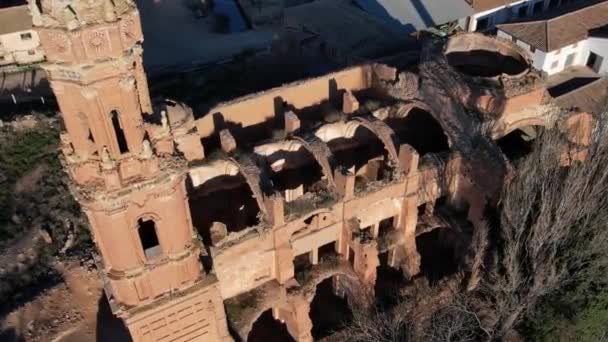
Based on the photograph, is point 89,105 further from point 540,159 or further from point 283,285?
point 540,159

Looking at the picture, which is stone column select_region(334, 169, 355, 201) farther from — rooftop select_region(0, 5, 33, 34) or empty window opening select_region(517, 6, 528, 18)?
rooftop select_region(0, 5, 33, 34)

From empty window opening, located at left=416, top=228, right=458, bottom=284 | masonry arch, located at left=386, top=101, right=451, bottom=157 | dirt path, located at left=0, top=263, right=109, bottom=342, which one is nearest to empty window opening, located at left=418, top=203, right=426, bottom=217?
empty window opening, located at left=416, top=228, right=458, bottom=284

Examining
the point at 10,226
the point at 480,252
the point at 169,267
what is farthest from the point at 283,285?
the point at 10,226

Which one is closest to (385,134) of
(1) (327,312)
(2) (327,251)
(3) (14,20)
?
(2) (327,251)

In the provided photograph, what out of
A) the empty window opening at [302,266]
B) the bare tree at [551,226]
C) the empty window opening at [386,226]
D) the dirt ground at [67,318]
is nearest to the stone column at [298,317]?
the empty window opening at [302,266]

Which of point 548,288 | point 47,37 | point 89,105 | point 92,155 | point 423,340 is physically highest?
point 47,37

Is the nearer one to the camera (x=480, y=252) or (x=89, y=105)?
(x=89, y=105)

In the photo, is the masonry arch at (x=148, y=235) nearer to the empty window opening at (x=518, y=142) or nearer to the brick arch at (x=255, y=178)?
the brick arch at (x=255, y=178)

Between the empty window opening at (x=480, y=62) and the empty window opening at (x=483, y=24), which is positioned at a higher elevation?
the empty window opening at (x=480, y=62)
